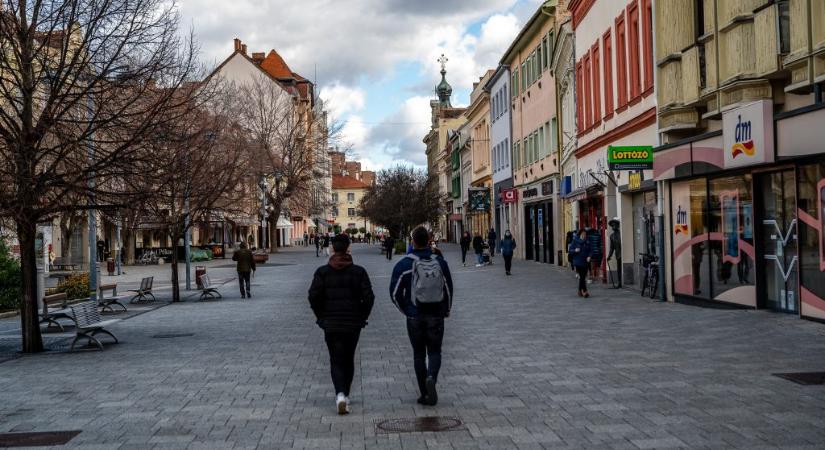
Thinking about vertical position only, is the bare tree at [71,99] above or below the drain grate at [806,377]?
above

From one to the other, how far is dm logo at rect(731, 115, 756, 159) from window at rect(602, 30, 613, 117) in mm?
11163

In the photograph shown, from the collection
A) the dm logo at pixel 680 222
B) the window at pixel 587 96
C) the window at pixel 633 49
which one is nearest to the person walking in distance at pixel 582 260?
the dm logo at pixel 680 222

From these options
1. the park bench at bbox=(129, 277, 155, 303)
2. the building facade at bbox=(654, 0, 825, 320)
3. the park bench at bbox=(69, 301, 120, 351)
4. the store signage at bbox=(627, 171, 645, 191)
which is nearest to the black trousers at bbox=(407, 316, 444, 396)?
the park bench at bbox=(69, 301, 120, 351)

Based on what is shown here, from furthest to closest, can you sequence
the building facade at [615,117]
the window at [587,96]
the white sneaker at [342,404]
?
the window at [587,96] < the building facade at [615,117] < the white sneaker at [342,404]

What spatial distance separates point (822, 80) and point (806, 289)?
3.48 m

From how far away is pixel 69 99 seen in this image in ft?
48.9

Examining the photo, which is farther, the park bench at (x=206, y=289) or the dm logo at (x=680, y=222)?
the park bench at (x=206, y=289)

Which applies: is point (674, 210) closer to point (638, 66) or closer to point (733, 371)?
point (638, 66)

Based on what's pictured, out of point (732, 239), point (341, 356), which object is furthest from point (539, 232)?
point (341, 356)

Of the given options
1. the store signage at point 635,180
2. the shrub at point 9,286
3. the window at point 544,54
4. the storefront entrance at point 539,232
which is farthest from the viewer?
the storefront entrance at point 539,232

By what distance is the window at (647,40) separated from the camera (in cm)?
2236

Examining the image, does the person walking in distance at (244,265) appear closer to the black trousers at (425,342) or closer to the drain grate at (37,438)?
the black trousers at (425,342)

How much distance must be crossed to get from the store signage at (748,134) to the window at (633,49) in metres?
6.94

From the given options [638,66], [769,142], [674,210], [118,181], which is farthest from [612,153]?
[118,181]
